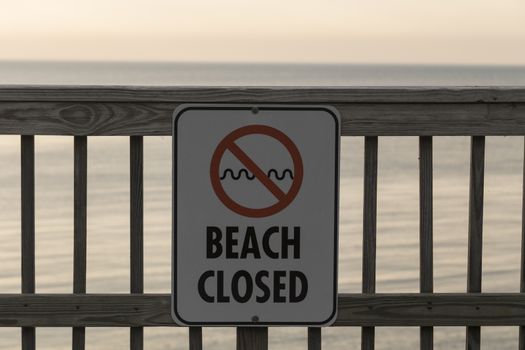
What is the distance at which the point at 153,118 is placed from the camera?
3.94 m

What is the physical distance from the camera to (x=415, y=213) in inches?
565

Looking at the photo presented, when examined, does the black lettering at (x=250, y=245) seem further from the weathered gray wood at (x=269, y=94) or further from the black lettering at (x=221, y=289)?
the weathered gray wood at (x=269, y=94)

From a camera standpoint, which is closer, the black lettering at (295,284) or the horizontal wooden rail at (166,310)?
the black lettering at (295,284)

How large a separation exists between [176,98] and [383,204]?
40.2 feet

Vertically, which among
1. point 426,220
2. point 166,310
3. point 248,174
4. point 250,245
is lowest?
point 166,310

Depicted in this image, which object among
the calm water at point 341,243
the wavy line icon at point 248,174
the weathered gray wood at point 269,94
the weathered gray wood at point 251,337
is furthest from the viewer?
the calm water at point 341,243

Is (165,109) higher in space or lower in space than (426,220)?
higher

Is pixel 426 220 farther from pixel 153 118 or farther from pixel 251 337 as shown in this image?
pixel 153 118

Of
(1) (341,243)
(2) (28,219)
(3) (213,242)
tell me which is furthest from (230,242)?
(1) (341,243)

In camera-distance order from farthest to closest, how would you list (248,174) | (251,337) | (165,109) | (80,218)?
(80,218), (165,109), (251,337), (248,174)

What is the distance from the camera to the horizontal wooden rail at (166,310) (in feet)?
13.2

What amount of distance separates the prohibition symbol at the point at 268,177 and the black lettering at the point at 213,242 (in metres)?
0.08

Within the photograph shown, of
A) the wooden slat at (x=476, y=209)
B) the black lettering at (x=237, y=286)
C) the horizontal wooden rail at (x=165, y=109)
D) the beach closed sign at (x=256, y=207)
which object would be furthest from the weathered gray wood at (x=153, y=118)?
the black lettering at (x=237, y=286)

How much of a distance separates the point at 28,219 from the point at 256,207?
40.3 inches
